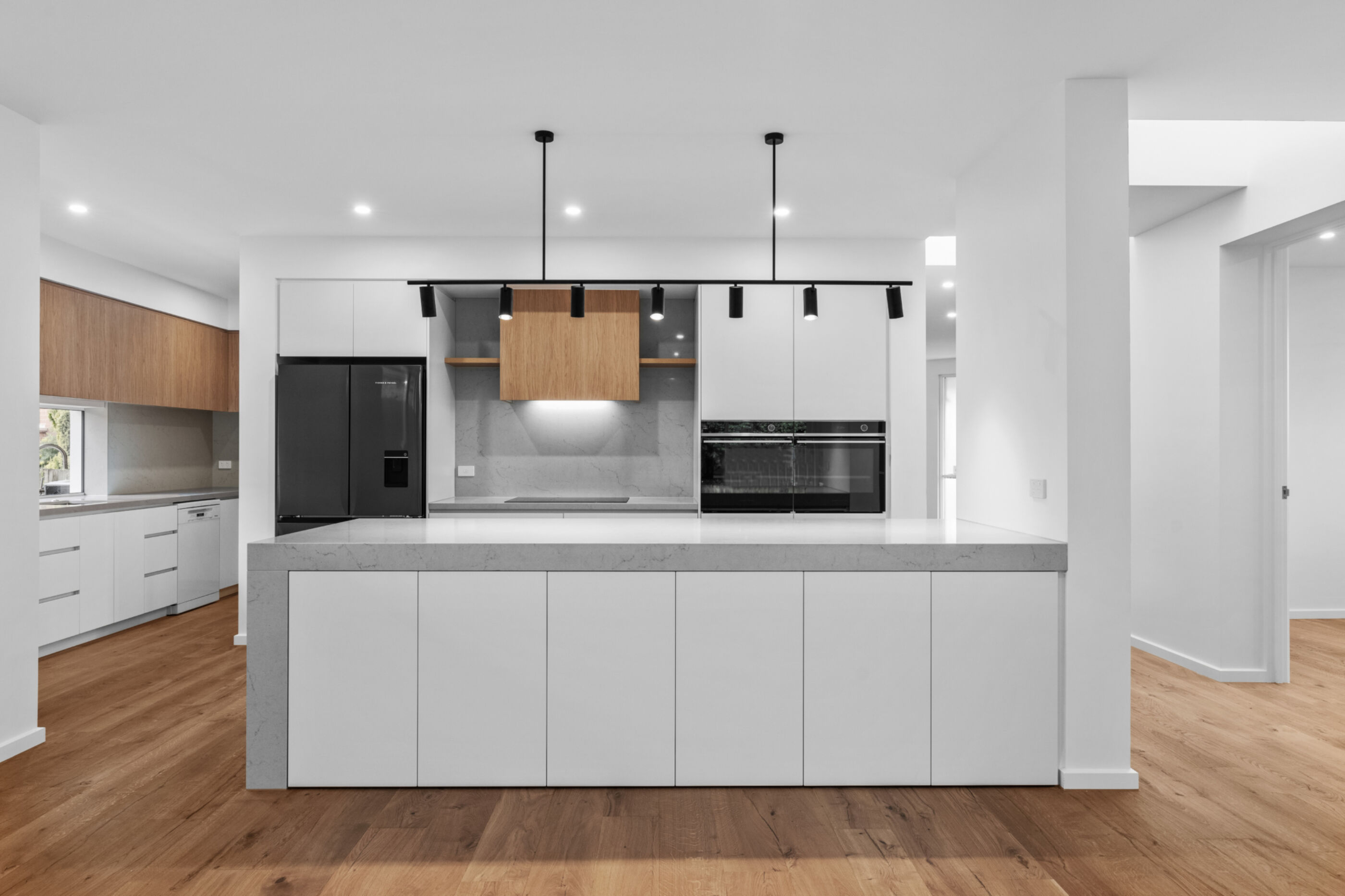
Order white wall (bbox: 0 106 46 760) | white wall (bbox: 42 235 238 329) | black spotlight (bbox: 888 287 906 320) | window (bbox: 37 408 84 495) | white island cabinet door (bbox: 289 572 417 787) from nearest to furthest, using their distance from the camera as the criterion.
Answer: white island cabinet door (bbox: 289 572 417 787) < white wall (bbox: 0 106 46 760) < black spotlight (bbox: 888 287 906 320) < white wall (bbox: 42 235 238 329) < window (bbox: 37 408 84 495)

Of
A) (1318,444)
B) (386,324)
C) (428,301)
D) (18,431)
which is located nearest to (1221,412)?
(1318,444)

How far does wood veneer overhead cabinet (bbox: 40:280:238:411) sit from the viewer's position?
15.4 feet

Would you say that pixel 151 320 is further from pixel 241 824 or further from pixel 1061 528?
pixel 1061 528

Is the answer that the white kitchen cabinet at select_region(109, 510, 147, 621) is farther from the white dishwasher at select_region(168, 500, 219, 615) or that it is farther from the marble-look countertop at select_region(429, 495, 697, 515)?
the marble-look countertop at select_region(429, 495, 697, 515)

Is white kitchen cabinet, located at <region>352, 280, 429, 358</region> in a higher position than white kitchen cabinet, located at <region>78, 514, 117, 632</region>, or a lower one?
higher

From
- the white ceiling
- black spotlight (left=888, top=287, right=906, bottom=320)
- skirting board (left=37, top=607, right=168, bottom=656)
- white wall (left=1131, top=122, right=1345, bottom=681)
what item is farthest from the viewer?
Answer: skirting board (left=37, top=607, right=168, bottom=656)

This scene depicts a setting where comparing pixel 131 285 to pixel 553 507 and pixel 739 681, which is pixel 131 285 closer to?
pixel 553 507

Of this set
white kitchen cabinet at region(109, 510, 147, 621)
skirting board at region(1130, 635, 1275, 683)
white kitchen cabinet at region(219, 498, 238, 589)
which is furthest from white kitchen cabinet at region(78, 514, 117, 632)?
skirting board at region(1130, 635, 1275, 683)

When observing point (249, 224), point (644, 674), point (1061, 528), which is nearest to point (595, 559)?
point (644, 674)

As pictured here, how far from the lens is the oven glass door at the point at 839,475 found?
468 centimetres

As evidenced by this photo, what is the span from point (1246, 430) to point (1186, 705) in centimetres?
148

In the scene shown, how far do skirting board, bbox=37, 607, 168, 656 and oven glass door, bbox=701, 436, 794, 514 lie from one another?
395 centimetres

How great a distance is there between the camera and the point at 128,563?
4.94 metres

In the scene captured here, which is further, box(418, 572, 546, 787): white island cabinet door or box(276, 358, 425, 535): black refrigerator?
box(276, 358, 425, 535): black refrigerator
